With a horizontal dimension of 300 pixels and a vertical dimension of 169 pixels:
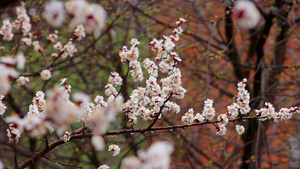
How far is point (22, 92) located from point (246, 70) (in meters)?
3.75

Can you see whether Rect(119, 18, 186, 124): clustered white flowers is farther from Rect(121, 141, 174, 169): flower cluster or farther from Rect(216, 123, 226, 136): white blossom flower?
Rect(121, 141, 174, 169): flower cluster

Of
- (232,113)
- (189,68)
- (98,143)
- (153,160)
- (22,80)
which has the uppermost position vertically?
(189,68)

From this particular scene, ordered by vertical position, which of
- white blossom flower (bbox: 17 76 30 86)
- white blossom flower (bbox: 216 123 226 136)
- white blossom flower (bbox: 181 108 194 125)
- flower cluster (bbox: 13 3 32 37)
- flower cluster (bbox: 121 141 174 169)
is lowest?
flower cluster (bbox: 121 141 174 169)

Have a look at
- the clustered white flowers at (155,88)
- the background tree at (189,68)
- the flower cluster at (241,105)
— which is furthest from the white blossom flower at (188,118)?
the background tree at (189,68)

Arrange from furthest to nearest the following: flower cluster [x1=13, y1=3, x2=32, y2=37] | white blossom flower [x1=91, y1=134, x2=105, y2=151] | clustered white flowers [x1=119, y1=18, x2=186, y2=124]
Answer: flower cluster [x1=13, y1=3, x2=32, y2=37] < clustered white flowers [x1=119, y1=18, x2=186, y2=124] < white blossom flower [x1=91, y1=134, x2=105, y2=151]

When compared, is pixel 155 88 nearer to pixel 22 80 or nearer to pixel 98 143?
pixel 98 143

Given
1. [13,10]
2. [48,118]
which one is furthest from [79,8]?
[13,10]

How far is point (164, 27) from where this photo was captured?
6.26 metres

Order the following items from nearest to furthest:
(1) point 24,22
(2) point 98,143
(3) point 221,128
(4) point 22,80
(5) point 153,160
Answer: (5) point 153,160, (2) point 98,143, (3) point 221,128, (4) point 22,80, (1) point 24,22

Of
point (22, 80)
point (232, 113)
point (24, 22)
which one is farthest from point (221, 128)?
point (24, 22)

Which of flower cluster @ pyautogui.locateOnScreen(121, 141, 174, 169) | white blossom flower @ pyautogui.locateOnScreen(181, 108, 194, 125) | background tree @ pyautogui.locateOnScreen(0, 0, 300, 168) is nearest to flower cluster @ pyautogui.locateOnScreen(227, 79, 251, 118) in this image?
white blossom flower @ pyautogui.locateOnScreen(181, 108, 194, 125)

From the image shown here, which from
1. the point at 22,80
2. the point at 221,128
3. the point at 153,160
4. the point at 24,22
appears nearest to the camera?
the point at 153,160

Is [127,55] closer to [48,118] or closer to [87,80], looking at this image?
[48,118]

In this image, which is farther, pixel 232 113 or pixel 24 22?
pixel 24 22
